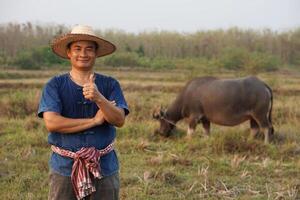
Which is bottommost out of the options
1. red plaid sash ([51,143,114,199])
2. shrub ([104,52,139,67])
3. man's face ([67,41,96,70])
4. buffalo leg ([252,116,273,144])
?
shrub ([104,52,139,67])

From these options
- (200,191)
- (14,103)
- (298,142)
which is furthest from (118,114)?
(14,103)

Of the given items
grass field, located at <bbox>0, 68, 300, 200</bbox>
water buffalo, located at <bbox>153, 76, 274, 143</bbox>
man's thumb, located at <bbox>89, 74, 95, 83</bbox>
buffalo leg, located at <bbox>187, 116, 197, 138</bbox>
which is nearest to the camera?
man's thumb, located at <bbox>89, 74, 95, 83</bbox>

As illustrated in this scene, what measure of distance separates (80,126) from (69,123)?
2.5 inches

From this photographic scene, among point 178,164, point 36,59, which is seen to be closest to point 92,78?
point 178,164

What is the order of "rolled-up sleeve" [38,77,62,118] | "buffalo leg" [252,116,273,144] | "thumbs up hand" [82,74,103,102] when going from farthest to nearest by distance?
"buffalo leg" [252,116,273,144], "rolled-up sleeve" [38,77,62,118], "thumbs up hand" [82,74,103,102]

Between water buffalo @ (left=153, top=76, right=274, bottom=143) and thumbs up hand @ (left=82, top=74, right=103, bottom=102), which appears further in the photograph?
water buffalo @ (left=153, top=76, right=274, bottom=143)

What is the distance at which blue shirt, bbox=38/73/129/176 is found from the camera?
2701 millimetres

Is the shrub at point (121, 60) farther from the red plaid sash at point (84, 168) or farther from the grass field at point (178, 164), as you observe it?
the red plaid sash at point (84, 168)

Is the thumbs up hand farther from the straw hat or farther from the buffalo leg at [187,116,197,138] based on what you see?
the buffalo leg at [187,116,197,138]

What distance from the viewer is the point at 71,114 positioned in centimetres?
275

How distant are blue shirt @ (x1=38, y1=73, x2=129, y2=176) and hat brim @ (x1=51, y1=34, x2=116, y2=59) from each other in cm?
20

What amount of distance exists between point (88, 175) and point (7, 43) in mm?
35344

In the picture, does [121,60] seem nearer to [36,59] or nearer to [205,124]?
[36,59]

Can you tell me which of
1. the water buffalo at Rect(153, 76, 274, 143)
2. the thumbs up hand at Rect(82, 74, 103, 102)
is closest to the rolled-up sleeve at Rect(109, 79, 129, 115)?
the thumbs up hand at Rect(82, 74, 103, 102)
